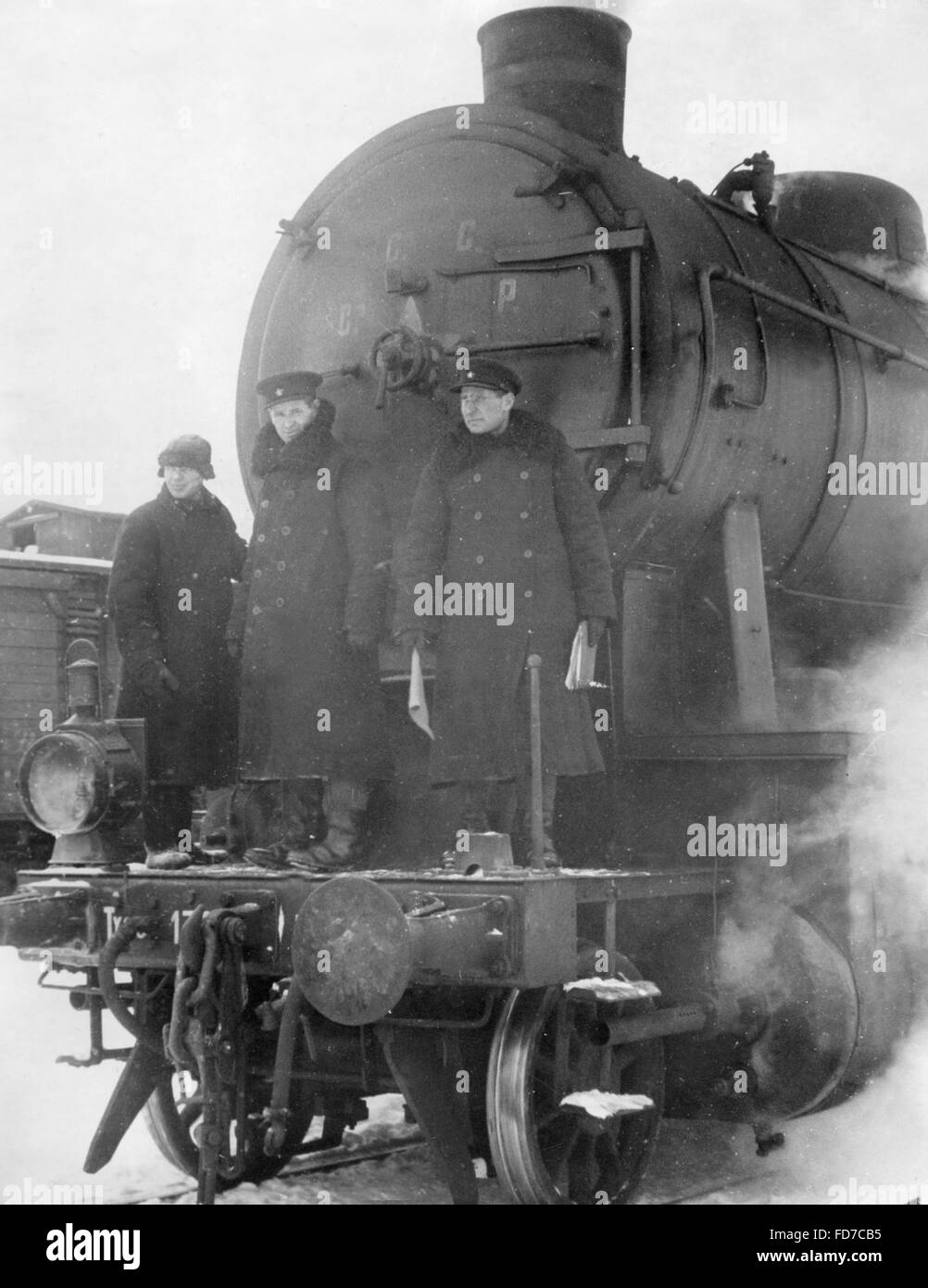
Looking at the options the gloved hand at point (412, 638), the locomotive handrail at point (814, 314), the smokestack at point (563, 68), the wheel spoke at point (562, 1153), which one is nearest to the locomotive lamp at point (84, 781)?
the gloved hand at point (412, 638)

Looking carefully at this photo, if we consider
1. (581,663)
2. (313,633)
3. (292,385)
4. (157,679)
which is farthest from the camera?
(157,679)

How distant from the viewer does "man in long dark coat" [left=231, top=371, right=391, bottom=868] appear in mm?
5027

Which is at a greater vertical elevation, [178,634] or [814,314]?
[814,314]

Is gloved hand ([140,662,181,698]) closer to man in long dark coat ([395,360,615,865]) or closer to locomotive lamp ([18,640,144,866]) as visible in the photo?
locomotive lamp ([18,640,144,866])

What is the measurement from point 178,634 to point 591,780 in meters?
1.46

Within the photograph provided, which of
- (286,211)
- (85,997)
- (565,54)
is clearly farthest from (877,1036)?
(286,211)

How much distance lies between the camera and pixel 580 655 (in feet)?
15.4

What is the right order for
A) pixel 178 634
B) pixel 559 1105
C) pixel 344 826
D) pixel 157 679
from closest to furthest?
pixel 559 1105 < pixel 344 826 < pixel 157 679 < pixel 178 634

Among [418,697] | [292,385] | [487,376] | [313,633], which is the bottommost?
[418,697]

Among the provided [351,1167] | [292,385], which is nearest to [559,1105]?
[351,1167]

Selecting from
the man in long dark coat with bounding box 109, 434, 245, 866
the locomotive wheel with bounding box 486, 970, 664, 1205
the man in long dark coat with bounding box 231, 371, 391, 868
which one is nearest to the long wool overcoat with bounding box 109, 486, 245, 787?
the man in long dark coat with bounding box 109, 434, 245, 866

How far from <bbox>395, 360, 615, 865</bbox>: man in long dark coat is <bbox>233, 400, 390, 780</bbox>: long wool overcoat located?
28 cm

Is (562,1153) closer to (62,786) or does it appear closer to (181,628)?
(62,786)

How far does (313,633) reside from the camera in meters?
5.11
